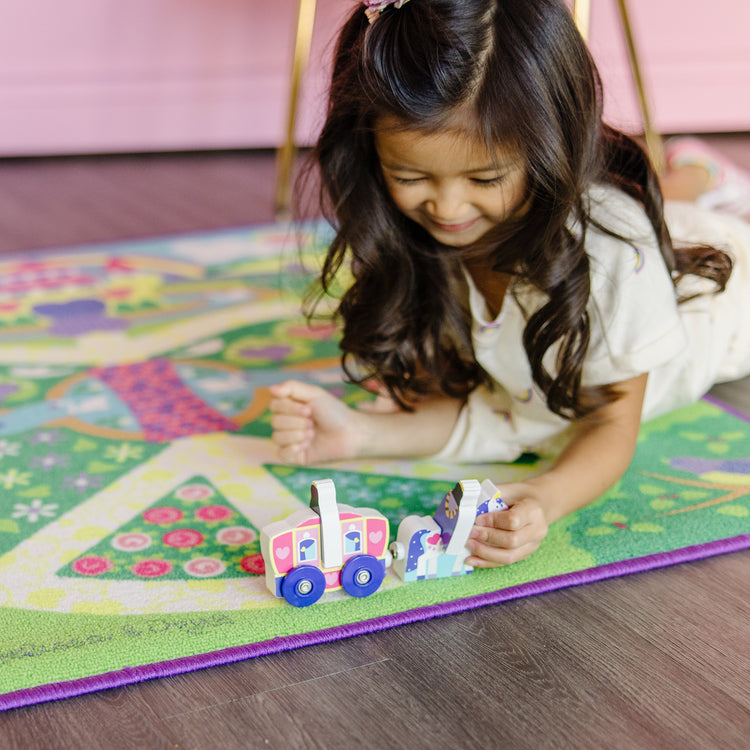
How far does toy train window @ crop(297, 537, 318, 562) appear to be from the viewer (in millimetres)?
667

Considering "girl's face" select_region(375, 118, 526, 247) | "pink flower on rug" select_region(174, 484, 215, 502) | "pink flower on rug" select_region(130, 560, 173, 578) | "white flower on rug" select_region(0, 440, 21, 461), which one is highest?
"girl's face" select_region(375, 118, 526, 247)

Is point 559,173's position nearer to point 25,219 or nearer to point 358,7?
point 358,7

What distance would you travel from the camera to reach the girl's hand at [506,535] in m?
0.72

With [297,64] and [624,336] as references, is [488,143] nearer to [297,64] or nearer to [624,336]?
[624,336]

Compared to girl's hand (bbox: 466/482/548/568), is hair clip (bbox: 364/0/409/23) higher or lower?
higher

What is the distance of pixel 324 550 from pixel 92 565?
19 centimetres

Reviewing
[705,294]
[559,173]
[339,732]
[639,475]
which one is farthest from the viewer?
[705,294]

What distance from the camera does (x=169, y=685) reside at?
0.61 m

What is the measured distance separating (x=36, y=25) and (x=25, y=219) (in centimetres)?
67

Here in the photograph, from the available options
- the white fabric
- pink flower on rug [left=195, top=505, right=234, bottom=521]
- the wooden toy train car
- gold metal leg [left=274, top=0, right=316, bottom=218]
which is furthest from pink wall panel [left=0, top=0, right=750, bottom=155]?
the wooden toy train car

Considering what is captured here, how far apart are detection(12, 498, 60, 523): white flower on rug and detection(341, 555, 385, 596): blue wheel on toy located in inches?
11.1

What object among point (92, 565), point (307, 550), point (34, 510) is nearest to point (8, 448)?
point (34, 510)

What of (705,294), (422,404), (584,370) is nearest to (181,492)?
(422,404)

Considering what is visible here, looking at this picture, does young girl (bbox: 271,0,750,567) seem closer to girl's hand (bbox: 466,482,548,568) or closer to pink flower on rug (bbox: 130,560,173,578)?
girl's hand (bbox: 466,482,548,568)
